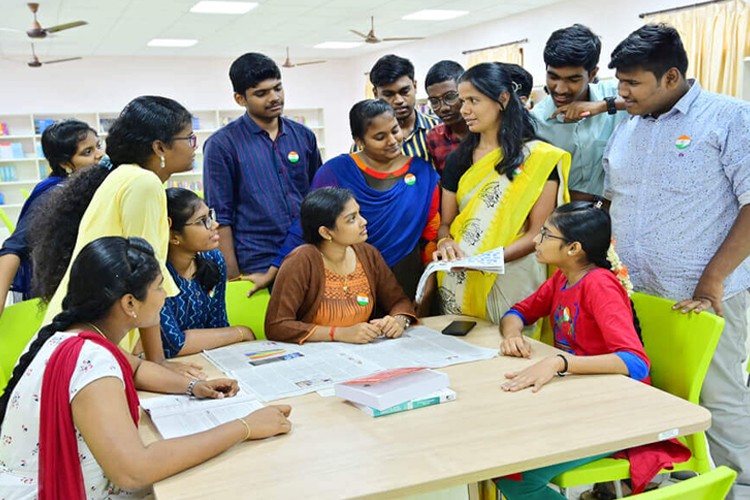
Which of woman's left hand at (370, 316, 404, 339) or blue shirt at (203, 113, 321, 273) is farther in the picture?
blue shirt at (203, 113, 321, 273)

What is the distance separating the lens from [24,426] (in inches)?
53.4

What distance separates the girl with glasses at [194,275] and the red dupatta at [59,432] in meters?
0.79

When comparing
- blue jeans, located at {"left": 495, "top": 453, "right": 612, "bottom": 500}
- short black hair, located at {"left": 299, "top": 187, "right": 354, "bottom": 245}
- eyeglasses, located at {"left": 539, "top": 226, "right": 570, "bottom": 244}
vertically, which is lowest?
blue jeans, located at {"left": 495, "top": 453, "right": 612, "bottom": 500}

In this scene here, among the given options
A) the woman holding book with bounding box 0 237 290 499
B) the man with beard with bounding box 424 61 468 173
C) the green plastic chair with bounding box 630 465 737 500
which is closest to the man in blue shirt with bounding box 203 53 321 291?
the man with beard with bounding box 424 61 468 173

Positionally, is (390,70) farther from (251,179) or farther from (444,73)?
(251,179)

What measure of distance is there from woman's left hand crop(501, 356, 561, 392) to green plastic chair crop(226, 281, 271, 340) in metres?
1.10

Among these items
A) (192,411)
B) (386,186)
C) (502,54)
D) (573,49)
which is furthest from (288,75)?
(192,411)

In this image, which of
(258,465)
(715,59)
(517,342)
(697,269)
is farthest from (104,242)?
(715,59)

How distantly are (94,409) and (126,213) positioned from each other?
2.10 ft

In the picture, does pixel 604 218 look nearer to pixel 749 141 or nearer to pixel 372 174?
pixel 749 141

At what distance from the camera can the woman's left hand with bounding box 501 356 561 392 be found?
5.42 feet

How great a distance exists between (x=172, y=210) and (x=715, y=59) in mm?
6449

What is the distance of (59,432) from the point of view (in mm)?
1295

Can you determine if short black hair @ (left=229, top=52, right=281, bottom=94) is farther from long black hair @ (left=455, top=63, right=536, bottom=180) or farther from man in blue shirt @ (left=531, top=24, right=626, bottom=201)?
man in blue shirt @ (left=531, top=24, right=626, bottom=201)
